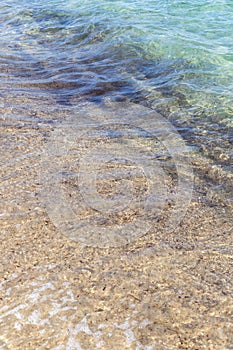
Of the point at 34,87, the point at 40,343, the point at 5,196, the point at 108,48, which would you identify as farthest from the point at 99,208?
the point at 108,48

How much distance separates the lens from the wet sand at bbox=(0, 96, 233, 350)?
8.55ft

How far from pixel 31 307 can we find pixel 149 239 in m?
1.20

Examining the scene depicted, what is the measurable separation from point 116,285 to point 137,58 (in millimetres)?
6548

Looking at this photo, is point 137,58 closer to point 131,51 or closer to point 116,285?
point 131,51

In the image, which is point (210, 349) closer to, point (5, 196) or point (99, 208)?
point (99, 208)

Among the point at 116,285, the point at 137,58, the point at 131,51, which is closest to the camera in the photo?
the point at 116,285

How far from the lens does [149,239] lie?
3533mm

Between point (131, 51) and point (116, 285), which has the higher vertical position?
point (131, 51)

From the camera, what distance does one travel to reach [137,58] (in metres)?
8.63

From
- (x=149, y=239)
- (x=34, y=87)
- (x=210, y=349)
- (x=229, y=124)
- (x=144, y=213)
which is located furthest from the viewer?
(x=34, y=87)

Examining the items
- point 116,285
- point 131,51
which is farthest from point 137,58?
point 116,285

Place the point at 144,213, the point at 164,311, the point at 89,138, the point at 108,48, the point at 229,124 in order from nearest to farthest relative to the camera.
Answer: the point at 164,311, the point at 144,213, the point at 89,138, the point at 229,124, the point at 108,48

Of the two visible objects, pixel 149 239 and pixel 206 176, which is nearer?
pixel 149 239

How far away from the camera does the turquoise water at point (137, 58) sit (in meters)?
6.26
